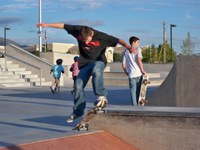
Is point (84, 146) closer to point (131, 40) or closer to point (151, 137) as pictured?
point (151, 137)

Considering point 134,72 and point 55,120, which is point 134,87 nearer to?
point 134,72

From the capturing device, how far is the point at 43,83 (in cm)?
2616

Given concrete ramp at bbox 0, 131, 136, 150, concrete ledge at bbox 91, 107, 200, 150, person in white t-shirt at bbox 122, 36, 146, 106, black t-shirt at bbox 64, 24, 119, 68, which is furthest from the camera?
person in white t-shirt at bbox 122, 36, 146, 106

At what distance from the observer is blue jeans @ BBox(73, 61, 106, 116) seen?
280 inches

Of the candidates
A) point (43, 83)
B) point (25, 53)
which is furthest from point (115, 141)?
point (25, 53)

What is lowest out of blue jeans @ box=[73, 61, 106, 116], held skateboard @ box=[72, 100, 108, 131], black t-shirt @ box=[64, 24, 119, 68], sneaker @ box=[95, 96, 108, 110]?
held skateboard @ box=[72, 100, 108, 131]

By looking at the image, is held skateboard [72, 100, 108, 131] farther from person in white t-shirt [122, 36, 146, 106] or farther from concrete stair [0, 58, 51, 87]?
concrete stair [0, 58, 51, 87]

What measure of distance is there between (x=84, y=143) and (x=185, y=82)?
440 cm

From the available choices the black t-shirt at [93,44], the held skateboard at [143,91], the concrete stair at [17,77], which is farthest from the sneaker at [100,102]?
the concrete stair at [17,77]

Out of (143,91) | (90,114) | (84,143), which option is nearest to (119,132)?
(90,114)

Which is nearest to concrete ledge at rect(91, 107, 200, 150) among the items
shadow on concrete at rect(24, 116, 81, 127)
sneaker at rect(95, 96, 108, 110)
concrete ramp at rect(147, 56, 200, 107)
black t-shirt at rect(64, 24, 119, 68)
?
sneaker at rect(95, 96, 108, 110)

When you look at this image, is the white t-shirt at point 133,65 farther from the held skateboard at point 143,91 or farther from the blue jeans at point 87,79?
the blue jeans at point 87,79

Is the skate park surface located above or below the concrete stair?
below

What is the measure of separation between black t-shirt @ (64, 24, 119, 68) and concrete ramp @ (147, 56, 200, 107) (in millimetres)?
3377
